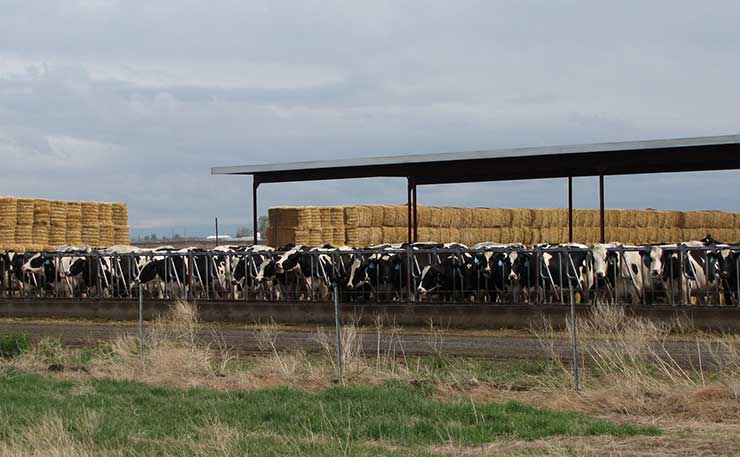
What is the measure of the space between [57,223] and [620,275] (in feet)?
76.7

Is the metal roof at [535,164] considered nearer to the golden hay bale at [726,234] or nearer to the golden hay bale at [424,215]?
the golden hay bale at [424,215]

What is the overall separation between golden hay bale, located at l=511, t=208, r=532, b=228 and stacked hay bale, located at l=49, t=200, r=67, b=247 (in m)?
21.3

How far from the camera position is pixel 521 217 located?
53.9 meters

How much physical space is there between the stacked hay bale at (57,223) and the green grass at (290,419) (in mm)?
28123

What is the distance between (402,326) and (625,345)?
9733 mm

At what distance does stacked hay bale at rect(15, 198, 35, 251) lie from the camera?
4016cm

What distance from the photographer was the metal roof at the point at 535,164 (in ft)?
94.8

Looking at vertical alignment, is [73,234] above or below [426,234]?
above

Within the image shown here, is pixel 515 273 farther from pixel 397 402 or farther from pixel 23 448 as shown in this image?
pixel 23 448

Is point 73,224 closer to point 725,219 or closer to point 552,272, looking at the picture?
point 552,272

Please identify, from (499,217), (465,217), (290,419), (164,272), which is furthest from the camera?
(499,217)

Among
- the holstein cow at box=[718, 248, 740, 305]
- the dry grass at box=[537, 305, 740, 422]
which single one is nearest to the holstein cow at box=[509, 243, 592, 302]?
the holstein cow at box=[718, 248, 740, 305]

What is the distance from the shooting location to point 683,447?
34.3 ft

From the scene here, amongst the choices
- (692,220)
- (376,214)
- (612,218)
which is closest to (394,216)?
(376,214)
